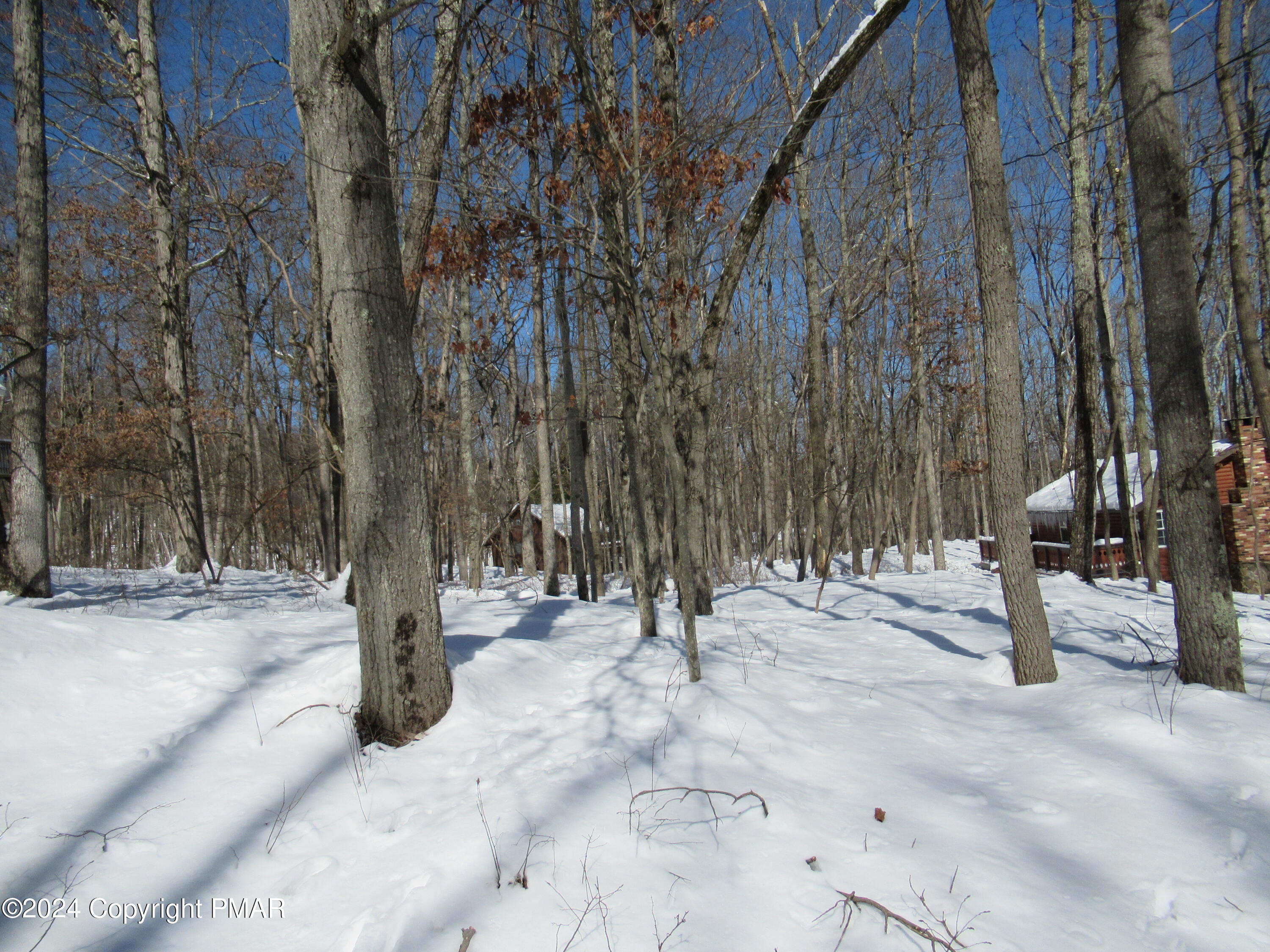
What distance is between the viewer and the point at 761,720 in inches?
153

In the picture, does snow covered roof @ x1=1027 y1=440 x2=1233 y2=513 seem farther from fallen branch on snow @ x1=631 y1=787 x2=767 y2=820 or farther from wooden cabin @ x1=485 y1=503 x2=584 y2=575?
fallen branch on snow @ x1=631 y1=787 x2=767 y2=820

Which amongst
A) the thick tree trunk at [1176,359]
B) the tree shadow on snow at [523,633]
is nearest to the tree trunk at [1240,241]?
the thick tree trunk at [1176,359]

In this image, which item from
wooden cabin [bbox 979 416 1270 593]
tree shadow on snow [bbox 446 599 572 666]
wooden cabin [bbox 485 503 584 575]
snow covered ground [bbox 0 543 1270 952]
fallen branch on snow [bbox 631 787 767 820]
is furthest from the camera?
wooden cabin [bbox 485 503 584 575]

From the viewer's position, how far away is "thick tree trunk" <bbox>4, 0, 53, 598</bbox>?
708cm

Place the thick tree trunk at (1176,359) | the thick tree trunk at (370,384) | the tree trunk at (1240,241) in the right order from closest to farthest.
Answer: the thick tree trunk at (370,384)
the thick tree trunk at (1176,359)
the tree trunk at (1240,241)

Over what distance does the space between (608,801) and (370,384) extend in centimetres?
245

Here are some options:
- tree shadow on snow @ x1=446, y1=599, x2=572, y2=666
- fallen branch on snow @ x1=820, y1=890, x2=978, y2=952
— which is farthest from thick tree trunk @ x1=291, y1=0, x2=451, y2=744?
fallen branch on snow @ x1=820, y1=890, x2=978, y2=952

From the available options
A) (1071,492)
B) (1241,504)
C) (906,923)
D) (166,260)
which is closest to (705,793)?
(906,923)

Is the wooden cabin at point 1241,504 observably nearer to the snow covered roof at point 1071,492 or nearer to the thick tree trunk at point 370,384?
the snow covered roof at point 1071,492

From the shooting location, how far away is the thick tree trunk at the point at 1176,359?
4.01 meters

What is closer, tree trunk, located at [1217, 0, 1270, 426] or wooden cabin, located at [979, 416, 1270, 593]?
tree trunk, located at [1217, 0, 1270, 426]

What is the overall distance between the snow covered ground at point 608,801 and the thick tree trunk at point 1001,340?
42cm

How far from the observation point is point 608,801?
296cm

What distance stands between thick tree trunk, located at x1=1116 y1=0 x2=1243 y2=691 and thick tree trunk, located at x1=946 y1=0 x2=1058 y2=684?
762 mm
